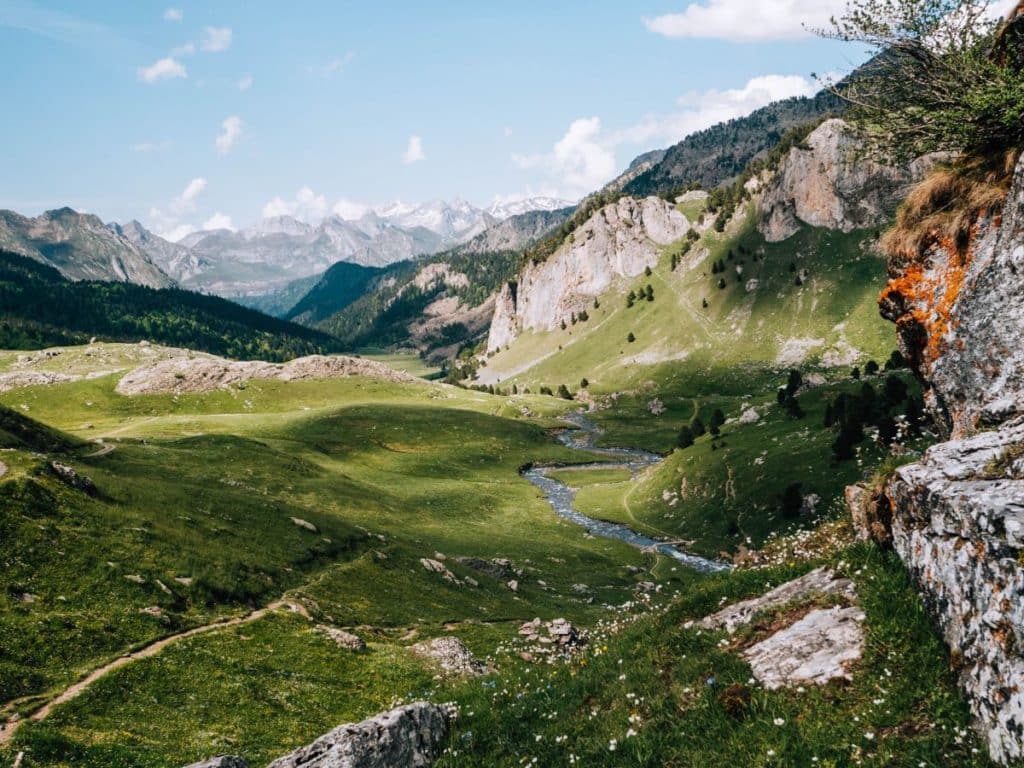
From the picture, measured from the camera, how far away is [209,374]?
167 metres

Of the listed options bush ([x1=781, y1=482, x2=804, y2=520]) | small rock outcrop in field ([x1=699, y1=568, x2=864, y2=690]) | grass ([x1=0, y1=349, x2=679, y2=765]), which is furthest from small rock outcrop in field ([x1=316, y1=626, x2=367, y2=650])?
bush ([x1=781, y1=482, x2=804, y2=520])

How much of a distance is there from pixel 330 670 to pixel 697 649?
22.5 metres

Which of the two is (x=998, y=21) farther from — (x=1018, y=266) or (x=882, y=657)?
(x=882, y=657)

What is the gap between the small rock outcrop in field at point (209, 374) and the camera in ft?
504

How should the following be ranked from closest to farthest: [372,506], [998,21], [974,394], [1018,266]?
1. [1018,266]
2. [974,394]
3. [998,21]
4. [372,506]

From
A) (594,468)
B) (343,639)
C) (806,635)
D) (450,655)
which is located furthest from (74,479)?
(594,468)

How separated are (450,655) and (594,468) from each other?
103543 millimetres

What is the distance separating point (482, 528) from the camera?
277ft

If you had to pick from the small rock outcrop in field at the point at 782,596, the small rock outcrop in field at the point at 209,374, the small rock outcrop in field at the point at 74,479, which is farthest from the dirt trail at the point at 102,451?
the small rock outcrop in field at the point at 209,374

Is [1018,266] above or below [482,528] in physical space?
above

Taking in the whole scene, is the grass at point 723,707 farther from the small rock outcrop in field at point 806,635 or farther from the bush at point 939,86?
the bush at point 939,86

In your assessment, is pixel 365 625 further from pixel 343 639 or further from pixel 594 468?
pixel 594 468

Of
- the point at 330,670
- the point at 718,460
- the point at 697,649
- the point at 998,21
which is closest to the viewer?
the point at 697,649

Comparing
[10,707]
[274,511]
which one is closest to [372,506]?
[274,511]
